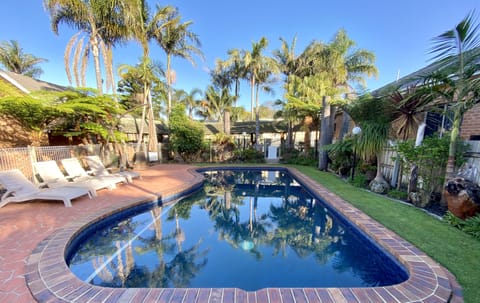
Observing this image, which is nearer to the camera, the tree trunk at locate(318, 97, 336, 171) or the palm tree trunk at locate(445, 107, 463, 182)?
the palm tree trunk at locate(445, 107, 463, 182)

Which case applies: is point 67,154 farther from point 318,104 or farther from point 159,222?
point 318,104

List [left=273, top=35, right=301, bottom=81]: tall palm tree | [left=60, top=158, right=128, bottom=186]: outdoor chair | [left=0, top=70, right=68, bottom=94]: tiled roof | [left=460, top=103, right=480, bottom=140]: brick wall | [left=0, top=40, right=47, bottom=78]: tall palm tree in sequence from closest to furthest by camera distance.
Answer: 1. [left=460, top=103, right=480, bottom=140]: brick wall
2. [left=60, top=158, right=128, bottom=186]: outdoor chair
3. [left=0, top=70, right=68, bottom=94]: tiled roof
4. [left=273, top=35, right=301, bottom=81]: tall palm tree
5. [left=0, top=40, right=47, bottom=78]: tall palm tree

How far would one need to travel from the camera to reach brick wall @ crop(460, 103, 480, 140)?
5.76 m

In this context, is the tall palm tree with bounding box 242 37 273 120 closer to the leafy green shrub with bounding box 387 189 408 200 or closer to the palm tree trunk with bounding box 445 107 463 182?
the leafy green shrub with bounding box 387 189 408 200

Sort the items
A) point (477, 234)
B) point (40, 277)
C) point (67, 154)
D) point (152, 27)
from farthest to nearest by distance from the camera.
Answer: point (152, 27), point (67, 154), point (477, 234), point (40, 277)

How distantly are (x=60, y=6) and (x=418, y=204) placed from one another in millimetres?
19408

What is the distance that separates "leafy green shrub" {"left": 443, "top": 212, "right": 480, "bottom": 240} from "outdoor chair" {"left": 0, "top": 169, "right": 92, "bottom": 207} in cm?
936

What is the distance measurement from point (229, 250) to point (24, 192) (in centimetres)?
601

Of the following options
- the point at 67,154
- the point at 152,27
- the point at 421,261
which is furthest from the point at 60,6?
the point at 421,261

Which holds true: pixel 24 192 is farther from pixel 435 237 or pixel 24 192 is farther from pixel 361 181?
pixel 361 181

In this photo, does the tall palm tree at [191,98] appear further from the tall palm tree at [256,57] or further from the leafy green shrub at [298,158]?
the leafy green shrub at [298,158]

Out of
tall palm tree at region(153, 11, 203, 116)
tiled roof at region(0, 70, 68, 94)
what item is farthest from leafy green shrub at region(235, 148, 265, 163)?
tiled roof at region(0, 70, 68, 94)

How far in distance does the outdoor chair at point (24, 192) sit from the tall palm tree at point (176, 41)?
11288 mm

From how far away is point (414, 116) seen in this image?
21.7ft
